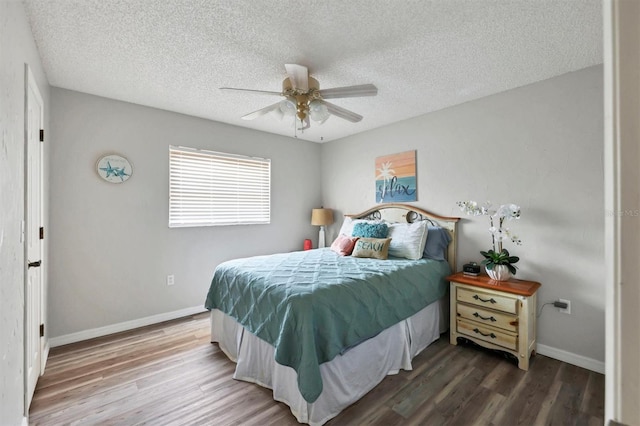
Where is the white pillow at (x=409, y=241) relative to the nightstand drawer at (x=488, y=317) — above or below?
above

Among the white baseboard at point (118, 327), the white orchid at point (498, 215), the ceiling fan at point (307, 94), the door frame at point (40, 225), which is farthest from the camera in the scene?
the white baseboard at point (118, 327)

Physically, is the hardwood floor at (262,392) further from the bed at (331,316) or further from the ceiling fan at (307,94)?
the ceiling fan at (307,94)

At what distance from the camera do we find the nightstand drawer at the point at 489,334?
7.88ft

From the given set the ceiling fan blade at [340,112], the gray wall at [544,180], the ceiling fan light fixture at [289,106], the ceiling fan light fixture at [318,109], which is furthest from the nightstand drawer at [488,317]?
the ceiling fan light fixture at [289,106]

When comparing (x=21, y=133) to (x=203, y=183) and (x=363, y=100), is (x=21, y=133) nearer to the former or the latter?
(x=203, y=183)

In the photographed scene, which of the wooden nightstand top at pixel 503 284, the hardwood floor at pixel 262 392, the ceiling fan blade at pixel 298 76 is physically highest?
Answer: the ceiling fan blade at pixel 298 76

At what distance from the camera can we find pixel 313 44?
2.03 m

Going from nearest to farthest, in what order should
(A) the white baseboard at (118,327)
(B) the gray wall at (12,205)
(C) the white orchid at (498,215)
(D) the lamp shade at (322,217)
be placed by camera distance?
1. (B) the gray wall at (12,205)
2. (C) the white orchid at (498,215)
3. (A) the white baseboard at (118,327)
4. (D) the lamp shade at (322,217)

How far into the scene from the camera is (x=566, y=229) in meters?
2.48

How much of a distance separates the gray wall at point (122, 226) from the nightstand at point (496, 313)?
2.77 m

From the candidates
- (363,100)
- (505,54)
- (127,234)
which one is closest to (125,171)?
(127,234)

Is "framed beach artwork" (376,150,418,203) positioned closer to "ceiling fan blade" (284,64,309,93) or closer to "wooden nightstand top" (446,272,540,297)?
"wooden nightstand top" (446,272,540,297)

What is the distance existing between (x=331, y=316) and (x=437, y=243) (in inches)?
70.6

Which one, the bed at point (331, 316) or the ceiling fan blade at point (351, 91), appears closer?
the bed at point (331, 316)
